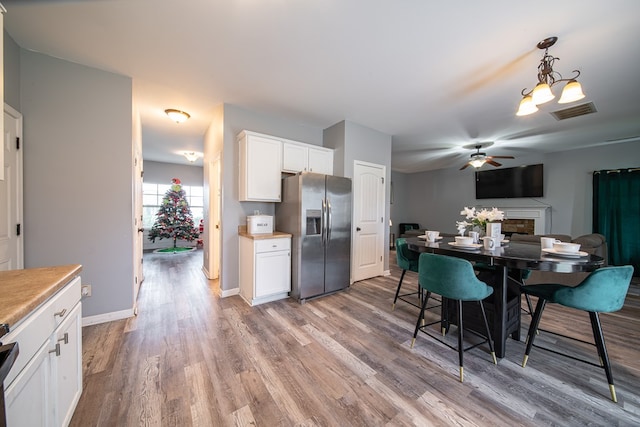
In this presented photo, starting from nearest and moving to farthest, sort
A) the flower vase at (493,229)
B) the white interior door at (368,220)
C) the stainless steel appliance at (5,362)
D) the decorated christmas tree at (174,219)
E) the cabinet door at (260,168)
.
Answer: the stainless steel appliance at (5,362), the flower vase at (493,229), the cabinet door at (260,168), the white interior door at (368,220), the decorated christmas tree at (174,219)

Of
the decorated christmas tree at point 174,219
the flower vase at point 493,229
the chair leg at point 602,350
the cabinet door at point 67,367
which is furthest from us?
the decorated christmas tree at point 174,219

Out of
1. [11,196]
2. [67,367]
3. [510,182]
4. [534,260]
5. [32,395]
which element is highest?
[510,182]

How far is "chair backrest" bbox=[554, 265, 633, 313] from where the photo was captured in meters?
1.58

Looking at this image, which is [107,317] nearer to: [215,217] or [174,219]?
[215,217]

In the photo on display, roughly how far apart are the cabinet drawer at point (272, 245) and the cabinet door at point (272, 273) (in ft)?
0.18

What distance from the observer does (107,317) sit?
255 cm

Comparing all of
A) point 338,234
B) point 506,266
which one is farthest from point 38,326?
point 338,234

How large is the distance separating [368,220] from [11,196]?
4.17 m

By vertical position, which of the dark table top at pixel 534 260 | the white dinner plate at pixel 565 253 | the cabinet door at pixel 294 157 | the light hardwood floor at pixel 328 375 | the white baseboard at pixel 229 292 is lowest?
the light hardwood floor at pixel 328 375

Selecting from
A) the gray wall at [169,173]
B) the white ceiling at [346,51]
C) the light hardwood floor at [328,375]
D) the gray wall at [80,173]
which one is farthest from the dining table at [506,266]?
the gray wall at [169,173]

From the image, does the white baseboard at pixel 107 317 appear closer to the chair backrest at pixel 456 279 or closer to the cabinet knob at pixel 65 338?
the cabinet knob at pixel 65 338

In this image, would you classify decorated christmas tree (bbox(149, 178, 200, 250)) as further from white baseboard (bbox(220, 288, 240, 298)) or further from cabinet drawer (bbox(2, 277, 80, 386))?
cabinet drawer (bbox(2, 277, 80, 386))

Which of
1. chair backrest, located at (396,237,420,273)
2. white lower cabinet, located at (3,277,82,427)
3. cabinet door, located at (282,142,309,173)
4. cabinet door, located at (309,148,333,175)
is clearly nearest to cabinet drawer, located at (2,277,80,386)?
white lower cabinet, located at (3,277,82,427)

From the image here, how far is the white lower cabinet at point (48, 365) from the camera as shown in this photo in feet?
2.85
